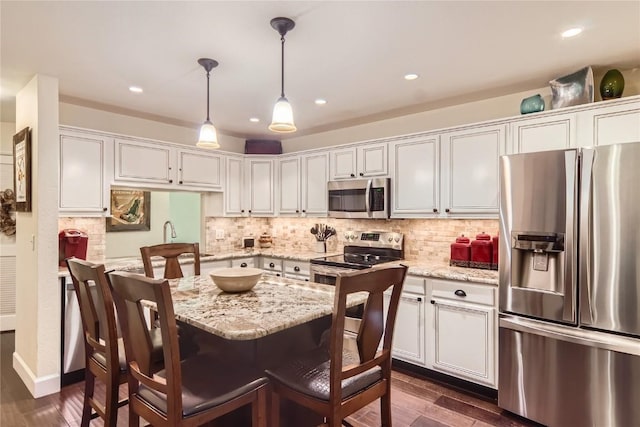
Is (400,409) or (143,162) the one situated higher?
(143,162)

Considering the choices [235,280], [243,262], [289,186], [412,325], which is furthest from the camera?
[289,186]

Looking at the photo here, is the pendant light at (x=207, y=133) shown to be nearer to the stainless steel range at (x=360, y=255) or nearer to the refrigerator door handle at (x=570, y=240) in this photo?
the stainless steel range at (x=360, y=255)

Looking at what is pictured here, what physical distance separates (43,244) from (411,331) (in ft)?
10.2

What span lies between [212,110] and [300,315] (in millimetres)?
2851

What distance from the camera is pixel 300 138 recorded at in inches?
193

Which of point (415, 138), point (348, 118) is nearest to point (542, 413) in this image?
point (415, 138)

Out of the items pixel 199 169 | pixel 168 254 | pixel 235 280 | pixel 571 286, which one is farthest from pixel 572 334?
pixel 199 169

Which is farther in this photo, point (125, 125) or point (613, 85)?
point (125, 125)

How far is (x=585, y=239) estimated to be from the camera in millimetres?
2209

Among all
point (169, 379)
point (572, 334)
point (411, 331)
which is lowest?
point (411, 331)

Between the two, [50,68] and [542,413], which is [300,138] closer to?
[50,68]

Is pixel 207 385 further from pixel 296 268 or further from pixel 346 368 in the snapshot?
pixel 296 268

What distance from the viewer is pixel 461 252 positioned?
10.5 feet

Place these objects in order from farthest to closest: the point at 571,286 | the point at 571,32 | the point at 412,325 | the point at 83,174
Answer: the point at 83,174
the point at 412,325
the point at 571,286
the point at 571,32
